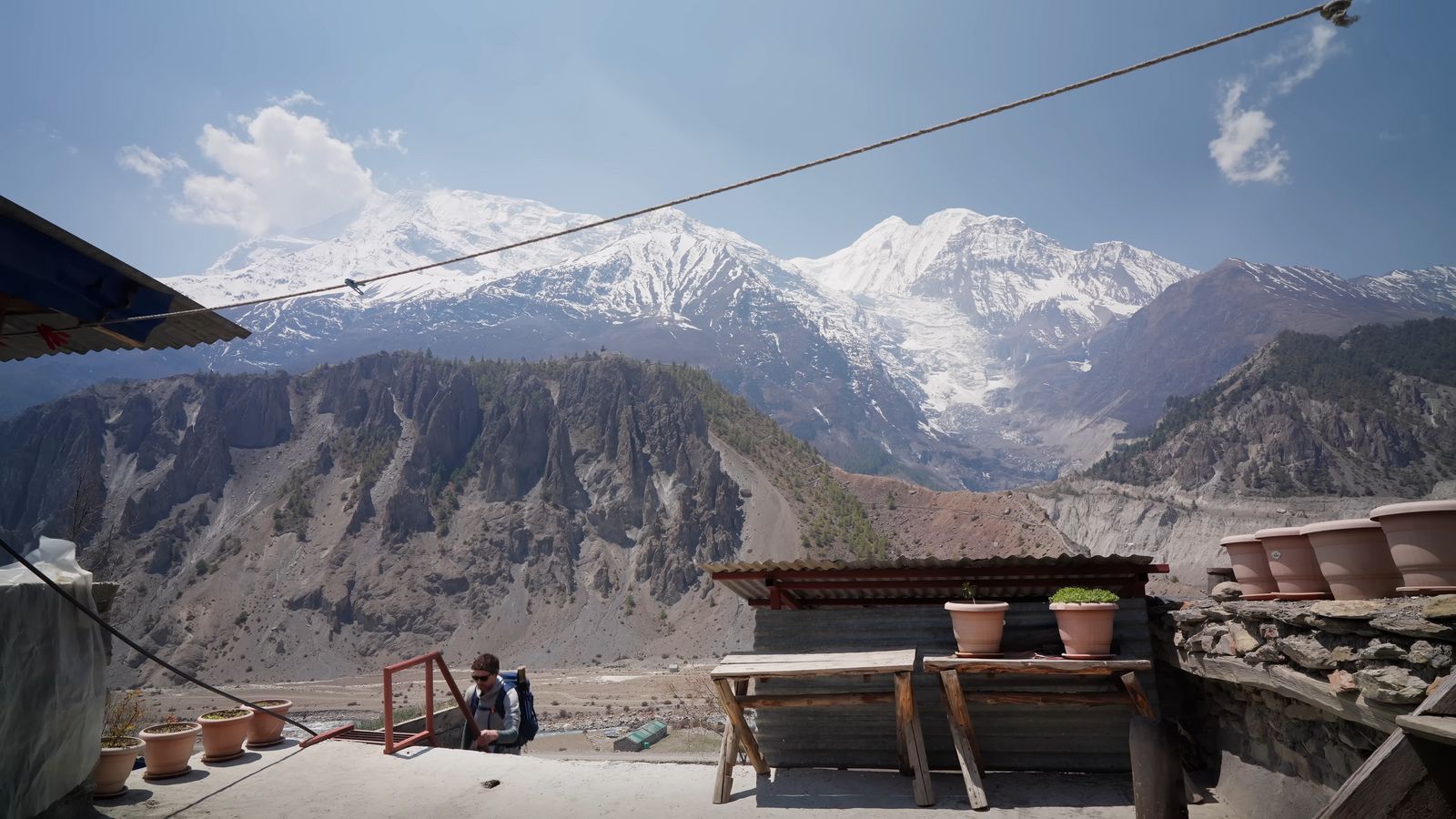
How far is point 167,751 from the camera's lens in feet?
23.9

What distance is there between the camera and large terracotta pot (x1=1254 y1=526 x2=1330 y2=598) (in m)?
4.83

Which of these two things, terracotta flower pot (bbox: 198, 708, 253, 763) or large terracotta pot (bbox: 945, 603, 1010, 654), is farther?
terracotta flower pot (bbox: 198, 708, 253, 763)

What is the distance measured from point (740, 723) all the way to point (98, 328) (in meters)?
6.35

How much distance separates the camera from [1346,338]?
109 meters

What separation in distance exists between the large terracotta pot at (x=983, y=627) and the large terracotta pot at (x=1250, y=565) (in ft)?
5.45

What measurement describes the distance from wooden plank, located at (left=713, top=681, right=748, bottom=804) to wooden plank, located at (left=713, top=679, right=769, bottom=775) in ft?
0.21

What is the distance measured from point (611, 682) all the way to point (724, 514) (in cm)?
2486

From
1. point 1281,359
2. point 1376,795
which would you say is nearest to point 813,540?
point 1376,795

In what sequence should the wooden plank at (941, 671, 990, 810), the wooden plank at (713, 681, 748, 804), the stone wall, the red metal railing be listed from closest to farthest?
1. the stone wall
2. the wooden plank at (941, 671, 990, 810)
3. the wooden plank at (713, 681, 748, 804)
4. the red metal railing

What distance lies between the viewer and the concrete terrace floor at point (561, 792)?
20.6 feet

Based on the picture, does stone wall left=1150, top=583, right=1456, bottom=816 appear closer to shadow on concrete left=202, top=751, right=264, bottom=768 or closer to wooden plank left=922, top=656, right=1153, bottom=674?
wooden plank left=922, top=656, right=1153, bottom=674

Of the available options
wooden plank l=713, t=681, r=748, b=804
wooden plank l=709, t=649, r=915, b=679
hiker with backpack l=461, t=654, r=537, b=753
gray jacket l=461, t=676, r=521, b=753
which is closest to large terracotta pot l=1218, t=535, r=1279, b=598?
wooden plank l=709, t=649, r=915, b=679

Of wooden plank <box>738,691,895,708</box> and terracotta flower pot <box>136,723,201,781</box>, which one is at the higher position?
wooden plank <box>738,691,895,708</box>

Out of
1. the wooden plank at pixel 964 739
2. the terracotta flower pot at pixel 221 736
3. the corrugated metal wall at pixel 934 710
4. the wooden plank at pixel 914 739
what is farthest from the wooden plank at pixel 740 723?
the terracotta flower pot at pixel 221 736
